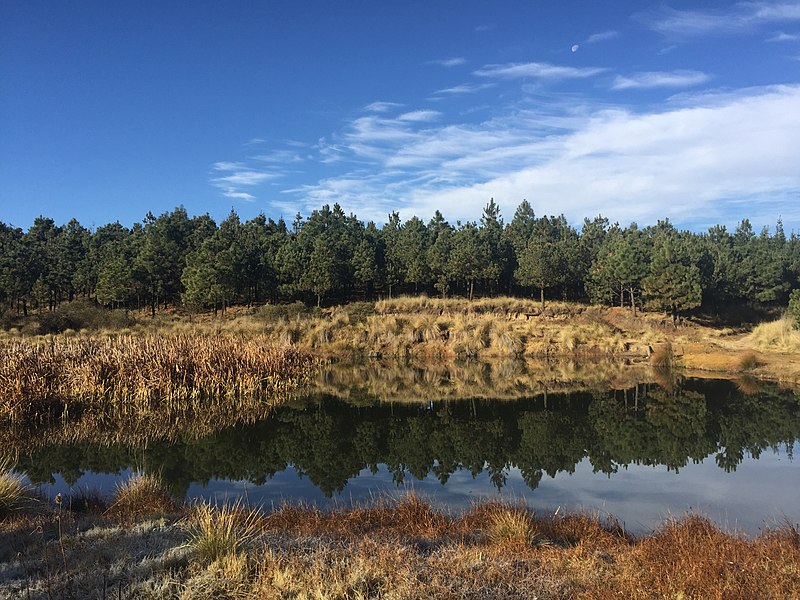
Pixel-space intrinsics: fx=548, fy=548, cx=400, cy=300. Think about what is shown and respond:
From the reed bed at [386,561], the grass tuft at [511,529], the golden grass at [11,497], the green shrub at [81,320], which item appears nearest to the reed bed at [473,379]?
the golden grass at [11,497]

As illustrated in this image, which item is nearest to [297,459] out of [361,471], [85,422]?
[361,471]

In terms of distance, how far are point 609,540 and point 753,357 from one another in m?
25.4

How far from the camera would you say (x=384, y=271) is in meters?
63.6

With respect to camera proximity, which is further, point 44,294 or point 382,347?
point 44,294

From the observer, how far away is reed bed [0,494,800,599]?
4.99m

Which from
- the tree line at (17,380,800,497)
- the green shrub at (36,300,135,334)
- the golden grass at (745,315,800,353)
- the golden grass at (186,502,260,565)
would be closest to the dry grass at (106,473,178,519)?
the tree line at (17,380,800,497)

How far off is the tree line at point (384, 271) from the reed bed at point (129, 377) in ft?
103

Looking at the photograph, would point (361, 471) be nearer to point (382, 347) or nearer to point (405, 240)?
point (382, 347)

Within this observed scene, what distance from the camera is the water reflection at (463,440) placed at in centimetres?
1276

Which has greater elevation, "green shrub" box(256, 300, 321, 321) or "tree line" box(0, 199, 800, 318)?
"tree line" box(0, 199, 800, 318)

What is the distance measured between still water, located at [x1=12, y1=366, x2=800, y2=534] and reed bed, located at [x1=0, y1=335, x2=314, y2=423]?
2701 millimetres

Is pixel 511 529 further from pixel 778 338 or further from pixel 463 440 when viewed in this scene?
pixel 778 338

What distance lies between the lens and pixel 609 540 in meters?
7.16

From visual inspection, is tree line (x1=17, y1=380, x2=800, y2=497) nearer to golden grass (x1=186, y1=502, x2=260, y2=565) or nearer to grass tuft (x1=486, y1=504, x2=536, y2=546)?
grass tuft (x1=486, y1=504, x2=536, y2=546)
